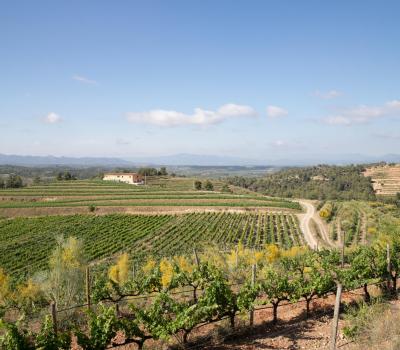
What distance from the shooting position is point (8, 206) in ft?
233

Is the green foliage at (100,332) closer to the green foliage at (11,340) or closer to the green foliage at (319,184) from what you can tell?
the green foliage at (11,340)

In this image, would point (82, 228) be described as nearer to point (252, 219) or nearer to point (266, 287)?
point (252, 219)

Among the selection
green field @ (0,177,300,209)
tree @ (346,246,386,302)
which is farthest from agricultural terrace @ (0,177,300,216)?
tree @ (346,246,386,302)

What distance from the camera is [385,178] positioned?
13825cm

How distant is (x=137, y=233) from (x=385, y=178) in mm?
120130

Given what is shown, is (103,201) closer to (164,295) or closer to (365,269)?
(365,269)

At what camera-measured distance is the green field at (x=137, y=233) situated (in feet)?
137

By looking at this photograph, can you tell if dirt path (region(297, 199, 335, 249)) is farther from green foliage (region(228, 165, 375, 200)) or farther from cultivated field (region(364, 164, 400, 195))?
cultivated field (region(364, 164, 400, 195))

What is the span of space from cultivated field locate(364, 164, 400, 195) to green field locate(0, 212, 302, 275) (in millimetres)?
75476

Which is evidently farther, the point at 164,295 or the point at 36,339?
the point at 164,295

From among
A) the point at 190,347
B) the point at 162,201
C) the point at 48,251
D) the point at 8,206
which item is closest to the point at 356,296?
the point at 190,347

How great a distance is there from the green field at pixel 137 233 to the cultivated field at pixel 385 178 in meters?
75.5

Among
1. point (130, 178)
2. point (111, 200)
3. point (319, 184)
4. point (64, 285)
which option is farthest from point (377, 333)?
point (319, 184)

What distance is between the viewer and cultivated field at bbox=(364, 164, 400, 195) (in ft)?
407
